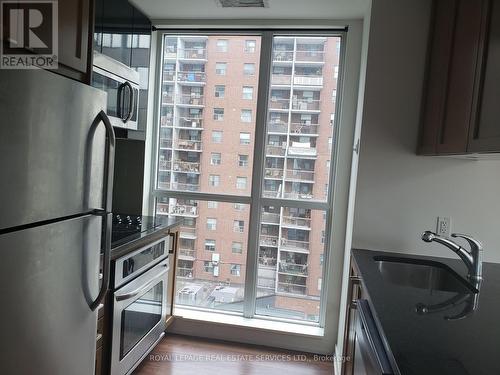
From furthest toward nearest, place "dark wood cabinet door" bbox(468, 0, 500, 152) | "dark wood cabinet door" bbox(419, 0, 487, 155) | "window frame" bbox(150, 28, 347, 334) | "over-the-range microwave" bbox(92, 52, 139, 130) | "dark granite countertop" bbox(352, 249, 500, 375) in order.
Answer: "window frame" bbox(150, 28, 347, 334) → "over-the-range microwave" bbox(92, 52, 139, 130) → "dark wood cabinet door" bbox(419, 0, 487, 155) → "dark wood cabinet door" bbox(468, 0, 500, 152) → "dark granite countertop" bbox(352, 249, 500, 375)

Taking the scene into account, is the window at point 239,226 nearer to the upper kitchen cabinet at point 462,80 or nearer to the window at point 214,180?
the window at point 214,180

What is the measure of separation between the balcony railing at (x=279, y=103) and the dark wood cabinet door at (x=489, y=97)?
1576mm

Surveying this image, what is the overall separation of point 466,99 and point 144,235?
1.70 metres

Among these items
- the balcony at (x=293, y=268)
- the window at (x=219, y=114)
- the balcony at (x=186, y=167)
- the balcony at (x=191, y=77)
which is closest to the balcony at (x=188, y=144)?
the balcony at (x=186, y=167)

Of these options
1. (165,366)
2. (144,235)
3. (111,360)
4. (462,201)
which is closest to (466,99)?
(462,201)

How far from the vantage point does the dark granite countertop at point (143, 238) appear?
177 centimetres

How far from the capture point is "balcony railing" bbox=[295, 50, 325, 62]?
2711 mm

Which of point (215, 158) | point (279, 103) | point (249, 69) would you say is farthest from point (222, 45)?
point (215, 158)

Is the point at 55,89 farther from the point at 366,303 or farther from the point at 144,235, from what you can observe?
the point at 366,303

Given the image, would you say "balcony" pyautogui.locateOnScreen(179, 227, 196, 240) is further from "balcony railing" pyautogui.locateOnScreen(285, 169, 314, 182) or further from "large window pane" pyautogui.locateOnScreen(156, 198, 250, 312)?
"balcony railing" pyautogui.locateOnScreen(285, 169, 314, 182)

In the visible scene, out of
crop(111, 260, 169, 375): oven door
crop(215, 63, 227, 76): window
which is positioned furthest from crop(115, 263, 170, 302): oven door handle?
crop(215, 63, 227, 76): window

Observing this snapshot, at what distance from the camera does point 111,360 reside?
1.81 metres

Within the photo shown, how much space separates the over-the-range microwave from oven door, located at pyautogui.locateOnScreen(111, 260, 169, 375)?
94cm

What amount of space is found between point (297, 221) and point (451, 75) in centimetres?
150
